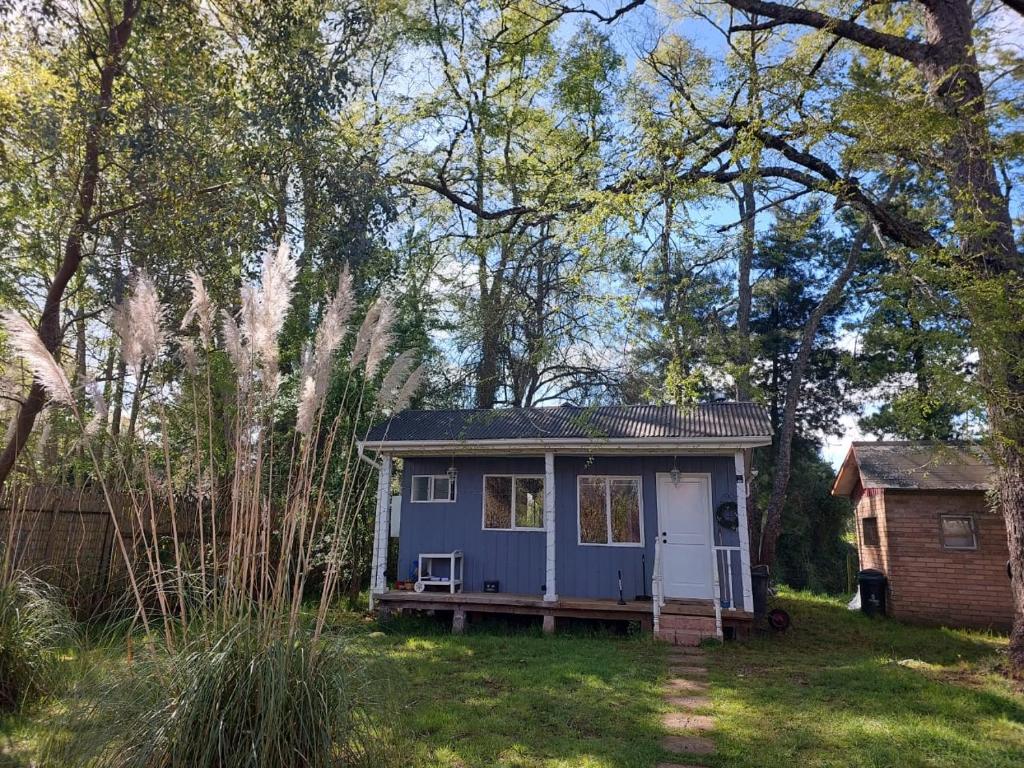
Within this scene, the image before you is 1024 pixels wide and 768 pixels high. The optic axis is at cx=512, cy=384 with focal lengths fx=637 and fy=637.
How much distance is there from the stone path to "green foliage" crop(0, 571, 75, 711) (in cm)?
391

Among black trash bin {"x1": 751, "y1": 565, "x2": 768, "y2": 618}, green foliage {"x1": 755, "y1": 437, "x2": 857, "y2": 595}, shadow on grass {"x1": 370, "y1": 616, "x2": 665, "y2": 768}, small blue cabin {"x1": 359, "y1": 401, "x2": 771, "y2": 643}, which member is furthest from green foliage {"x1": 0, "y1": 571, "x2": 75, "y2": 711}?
green foliage {"x1": 755, "y1": 437, "x2": 857, "y2": 595}

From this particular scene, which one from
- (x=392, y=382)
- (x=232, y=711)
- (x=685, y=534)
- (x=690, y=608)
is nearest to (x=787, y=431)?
(x=685, y=534)

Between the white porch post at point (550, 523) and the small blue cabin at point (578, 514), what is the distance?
0.02 m

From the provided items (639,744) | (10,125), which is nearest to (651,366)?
(639,744)

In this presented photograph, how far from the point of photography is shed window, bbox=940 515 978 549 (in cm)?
1040

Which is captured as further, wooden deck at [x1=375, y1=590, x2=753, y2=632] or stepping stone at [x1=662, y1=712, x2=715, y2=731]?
wooden deck at [x1=375, y1=590, x2=753, y2=632]

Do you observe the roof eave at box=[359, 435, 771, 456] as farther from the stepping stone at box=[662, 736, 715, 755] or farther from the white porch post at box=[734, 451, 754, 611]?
the stepping stone at box=[662, 736, 715, 755]

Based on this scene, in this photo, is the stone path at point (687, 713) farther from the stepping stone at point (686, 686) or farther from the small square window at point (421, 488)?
the small square window at point (421, 488)

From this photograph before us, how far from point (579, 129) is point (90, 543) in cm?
831

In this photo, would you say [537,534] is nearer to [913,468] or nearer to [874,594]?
[874,594]

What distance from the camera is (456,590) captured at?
10.1m

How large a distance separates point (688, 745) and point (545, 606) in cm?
492

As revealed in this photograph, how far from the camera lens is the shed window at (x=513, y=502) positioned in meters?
10.2

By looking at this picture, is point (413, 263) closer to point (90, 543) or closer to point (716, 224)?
point (716, 224)
